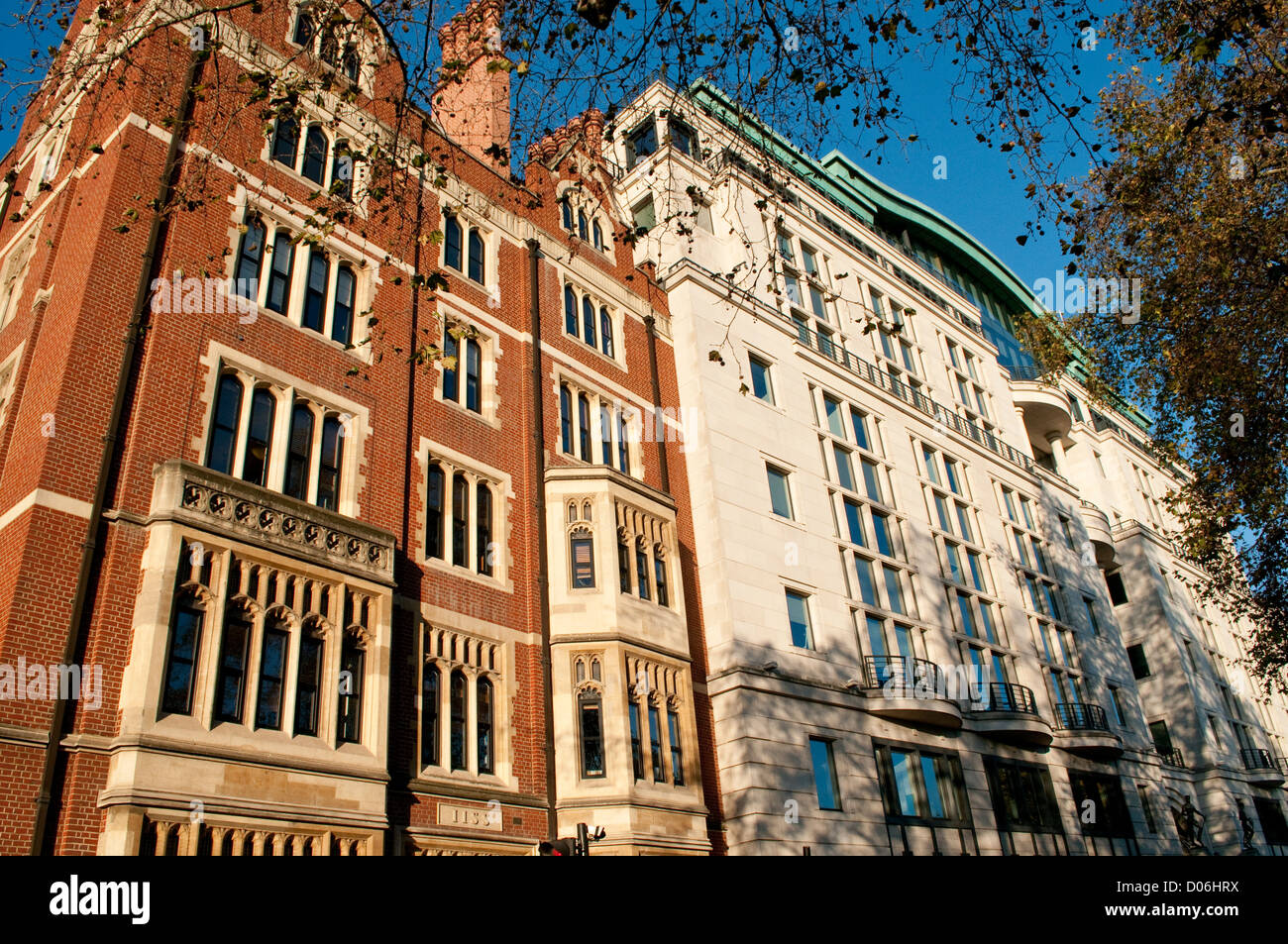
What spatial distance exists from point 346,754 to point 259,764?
144 centimetres

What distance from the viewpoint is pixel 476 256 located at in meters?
22.5

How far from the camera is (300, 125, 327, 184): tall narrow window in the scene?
1906 centimetres

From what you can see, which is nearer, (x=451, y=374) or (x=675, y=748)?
(x=675, y=748)

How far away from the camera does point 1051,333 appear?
97.5ft

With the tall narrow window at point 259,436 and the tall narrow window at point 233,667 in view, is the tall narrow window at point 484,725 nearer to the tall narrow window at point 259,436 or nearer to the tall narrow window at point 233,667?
the tall narrow window at point 233,667

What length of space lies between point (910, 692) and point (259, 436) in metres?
18.7

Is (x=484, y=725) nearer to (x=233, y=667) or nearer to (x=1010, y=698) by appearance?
(x=233, y=667)

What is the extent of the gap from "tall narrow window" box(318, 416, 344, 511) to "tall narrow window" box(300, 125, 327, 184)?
5644 millimetres

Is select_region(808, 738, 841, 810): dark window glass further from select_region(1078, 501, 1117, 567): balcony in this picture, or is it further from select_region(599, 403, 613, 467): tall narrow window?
select_region(1078, 501, 1117, 567): balcony

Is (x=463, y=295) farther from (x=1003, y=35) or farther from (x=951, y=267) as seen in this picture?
(x=951, y=267)

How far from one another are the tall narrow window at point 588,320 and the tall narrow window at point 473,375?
13.4 feet

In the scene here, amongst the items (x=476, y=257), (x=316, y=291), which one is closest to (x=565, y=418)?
(x=476, y=257)

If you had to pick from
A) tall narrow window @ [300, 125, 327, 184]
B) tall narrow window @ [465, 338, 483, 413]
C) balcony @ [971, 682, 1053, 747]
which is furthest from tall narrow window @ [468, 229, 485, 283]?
balcony @ [971, 682, 1053, 747]
